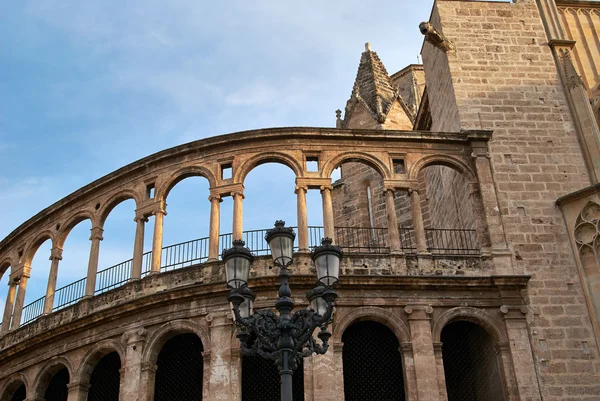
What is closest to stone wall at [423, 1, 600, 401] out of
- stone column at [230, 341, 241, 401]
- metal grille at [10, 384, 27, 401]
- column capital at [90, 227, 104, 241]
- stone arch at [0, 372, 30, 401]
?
stone column at [230, 341, 241, 401]

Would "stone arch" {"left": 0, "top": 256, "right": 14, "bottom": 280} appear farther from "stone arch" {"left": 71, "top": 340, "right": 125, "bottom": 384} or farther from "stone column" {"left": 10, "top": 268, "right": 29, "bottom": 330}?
"stone arch" {"left": 71, "top": 340, "right": 125, "bottom": 384}

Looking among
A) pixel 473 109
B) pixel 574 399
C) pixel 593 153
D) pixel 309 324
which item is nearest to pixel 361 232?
pixel 473 109

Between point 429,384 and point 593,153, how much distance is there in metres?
6.89

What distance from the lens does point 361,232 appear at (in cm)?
2158

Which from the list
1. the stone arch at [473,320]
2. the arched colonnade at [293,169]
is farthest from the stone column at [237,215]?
the stone arch at [473,320]

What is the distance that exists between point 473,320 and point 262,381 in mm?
4315

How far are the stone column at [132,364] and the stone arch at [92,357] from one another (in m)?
0.32

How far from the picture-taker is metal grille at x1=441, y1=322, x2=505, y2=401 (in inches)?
610

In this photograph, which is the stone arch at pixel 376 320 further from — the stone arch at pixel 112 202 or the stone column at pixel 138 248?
the stone arch at pixel 112 202

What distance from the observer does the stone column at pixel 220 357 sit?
1419 centimetres

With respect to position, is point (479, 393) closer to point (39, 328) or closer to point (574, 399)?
point (574, 399)

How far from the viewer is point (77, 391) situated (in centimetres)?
1570

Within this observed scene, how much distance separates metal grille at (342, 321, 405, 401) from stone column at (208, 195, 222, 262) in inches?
122

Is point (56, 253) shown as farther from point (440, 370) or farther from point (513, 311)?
point (513, 311)
